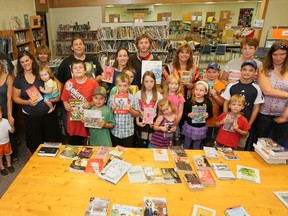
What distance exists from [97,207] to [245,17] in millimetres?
14171

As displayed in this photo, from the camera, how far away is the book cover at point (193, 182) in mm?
1618

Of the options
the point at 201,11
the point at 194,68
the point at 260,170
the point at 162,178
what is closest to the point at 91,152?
the point at 162,178

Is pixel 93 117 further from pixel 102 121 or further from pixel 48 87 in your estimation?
pixel 48 87

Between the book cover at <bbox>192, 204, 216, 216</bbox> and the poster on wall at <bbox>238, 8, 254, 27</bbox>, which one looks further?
the poster on wall at <bbox>238, 8, 254, 27</bbox>

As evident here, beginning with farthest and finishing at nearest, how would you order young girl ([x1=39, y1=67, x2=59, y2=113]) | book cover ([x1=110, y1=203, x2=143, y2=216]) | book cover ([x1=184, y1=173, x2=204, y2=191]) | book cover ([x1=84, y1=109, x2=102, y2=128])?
young girl ([x1=39, y1=67, x2=59, y2=113]) → book cover ([x1=84, y1=109, x2=102, y2=128]) → book cover ([x1=184, y1=173, x2=204, y2=191]) → book cover ([x1=110, y1=203, x2=143, y2=216])

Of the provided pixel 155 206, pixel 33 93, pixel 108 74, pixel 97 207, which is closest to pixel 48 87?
pixel 33 93

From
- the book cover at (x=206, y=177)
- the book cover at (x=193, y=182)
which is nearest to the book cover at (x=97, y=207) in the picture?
the book cover at (x=193, y=182)

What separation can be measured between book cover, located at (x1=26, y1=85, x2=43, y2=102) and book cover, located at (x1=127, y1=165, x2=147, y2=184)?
60.0 inches

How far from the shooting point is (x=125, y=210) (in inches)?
56.4

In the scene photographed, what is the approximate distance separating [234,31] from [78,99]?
1187cm

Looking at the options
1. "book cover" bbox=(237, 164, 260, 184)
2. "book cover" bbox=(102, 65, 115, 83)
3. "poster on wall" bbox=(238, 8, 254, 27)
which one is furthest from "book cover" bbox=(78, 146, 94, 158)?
"poster on wall" bbox=(238, 8, 254, 27)

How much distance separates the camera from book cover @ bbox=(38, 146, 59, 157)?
198cm

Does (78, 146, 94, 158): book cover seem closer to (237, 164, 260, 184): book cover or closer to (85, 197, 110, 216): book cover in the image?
(85, 197, 110, 216): book cover

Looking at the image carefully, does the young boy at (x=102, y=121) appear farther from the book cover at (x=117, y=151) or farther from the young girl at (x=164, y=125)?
the young girl at (x=164, y=125)
